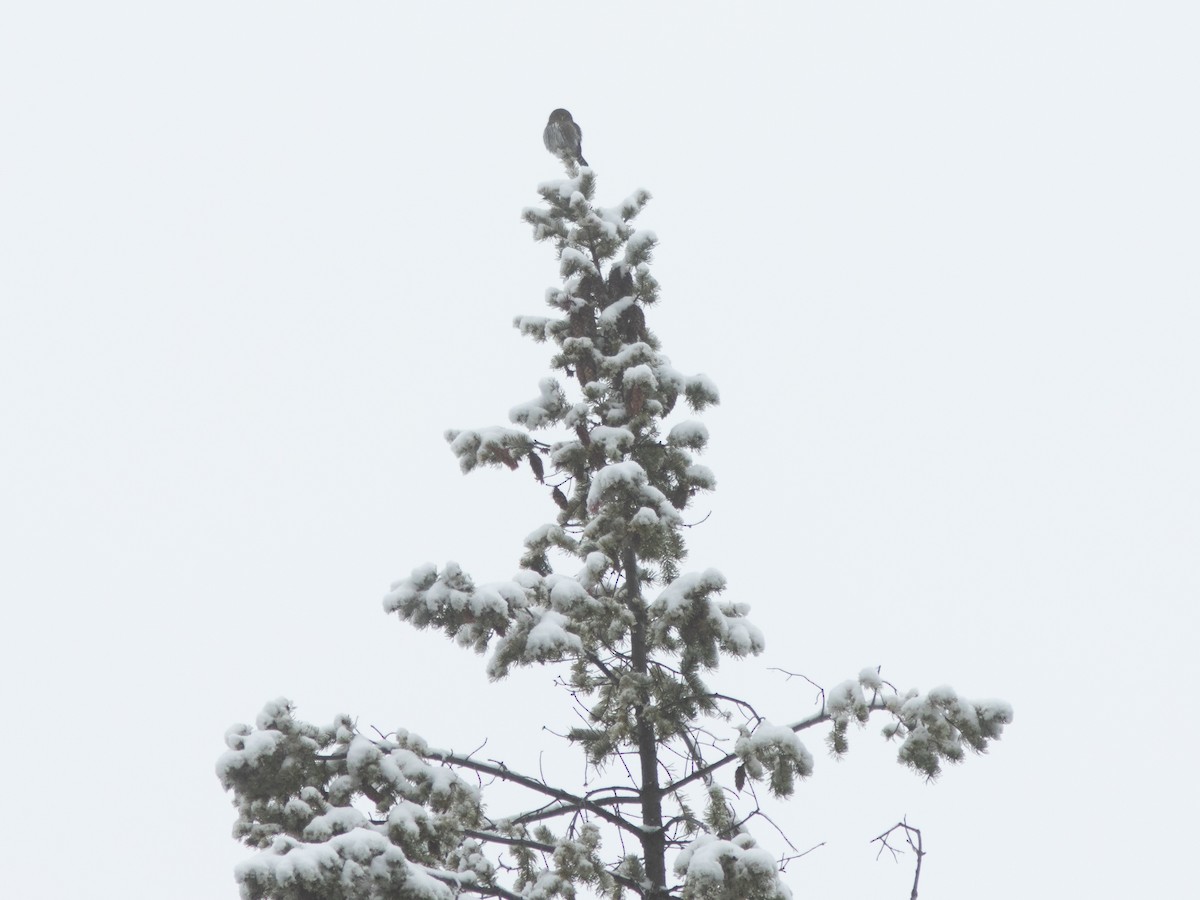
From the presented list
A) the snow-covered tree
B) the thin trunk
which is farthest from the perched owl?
the thin trunk

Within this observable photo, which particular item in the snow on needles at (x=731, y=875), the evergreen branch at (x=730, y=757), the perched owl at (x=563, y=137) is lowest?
the snow on needles at (x=731, y=875)

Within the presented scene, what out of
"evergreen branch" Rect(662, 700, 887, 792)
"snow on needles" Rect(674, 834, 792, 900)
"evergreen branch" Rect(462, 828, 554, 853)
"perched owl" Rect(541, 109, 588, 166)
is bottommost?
"snow on needles" Rect(674, 834, 792, 900)

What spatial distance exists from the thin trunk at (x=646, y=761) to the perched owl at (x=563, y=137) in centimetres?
467

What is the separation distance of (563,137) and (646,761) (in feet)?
22.3

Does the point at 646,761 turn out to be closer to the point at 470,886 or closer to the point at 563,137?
the point at 470,886

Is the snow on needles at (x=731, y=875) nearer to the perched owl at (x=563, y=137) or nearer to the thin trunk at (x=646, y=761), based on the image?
the thin trunk at (x=646, y=761)

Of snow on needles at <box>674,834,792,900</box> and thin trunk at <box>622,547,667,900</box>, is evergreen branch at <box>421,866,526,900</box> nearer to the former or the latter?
thin trunk at <box>622,547,667,900</box>

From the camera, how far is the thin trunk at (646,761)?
9195mm

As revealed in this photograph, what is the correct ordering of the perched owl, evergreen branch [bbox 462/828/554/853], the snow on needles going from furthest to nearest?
the perched owl < evergreen branch [bbox 462/828/554/853] < the snow on needles

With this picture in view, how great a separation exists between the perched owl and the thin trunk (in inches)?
184

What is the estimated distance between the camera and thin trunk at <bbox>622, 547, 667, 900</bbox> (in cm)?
920

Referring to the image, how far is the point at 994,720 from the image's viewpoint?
7.92 meters

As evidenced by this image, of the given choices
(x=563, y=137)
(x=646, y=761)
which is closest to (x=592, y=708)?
(x=646, y=761)

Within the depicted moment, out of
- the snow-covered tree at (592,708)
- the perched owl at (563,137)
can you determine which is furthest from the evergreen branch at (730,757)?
the perched owl at (563,137)
